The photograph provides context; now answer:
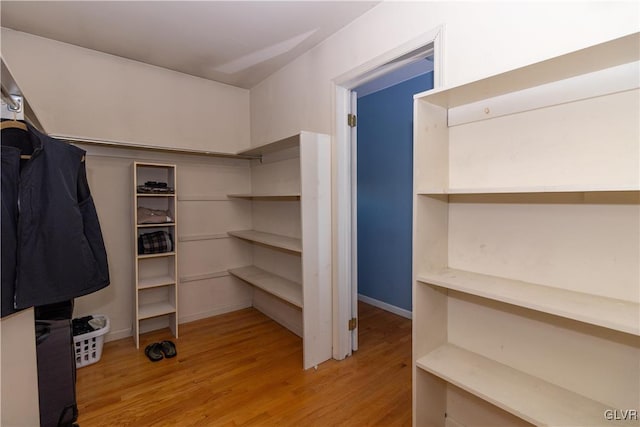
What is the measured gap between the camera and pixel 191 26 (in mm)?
2281

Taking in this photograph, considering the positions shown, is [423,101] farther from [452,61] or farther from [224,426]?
[224,426]

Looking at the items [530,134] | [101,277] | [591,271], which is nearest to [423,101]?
[530,134]

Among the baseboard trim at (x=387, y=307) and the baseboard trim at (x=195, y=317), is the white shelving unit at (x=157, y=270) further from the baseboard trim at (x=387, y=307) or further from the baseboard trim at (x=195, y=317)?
the baseboard trim at (x=387, y=307)

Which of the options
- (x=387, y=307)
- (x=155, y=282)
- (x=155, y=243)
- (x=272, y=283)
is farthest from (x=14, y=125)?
(x=387, y=307)

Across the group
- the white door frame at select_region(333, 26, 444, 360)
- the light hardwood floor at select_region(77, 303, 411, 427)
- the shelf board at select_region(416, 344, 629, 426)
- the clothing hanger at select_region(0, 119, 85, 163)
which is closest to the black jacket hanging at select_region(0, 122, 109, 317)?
the clothing hanger at select_region(0, 119, 85, 163)

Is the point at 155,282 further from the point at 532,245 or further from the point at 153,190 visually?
the point at 532,245

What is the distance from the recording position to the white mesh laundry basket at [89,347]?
91.7 inches

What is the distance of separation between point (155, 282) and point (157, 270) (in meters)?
0.23

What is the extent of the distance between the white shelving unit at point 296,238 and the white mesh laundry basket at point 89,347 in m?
1.28

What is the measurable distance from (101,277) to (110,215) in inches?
50.1

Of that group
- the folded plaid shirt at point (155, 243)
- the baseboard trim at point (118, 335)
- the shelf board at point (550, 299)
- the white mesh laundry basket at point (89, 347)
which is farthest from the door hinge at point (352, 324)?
the baseboard trim at point (118, 335)

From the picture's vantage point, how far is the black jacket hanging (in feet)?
3.90

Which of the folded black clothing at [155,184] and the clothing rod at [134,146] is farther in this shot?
the folded black clothing at [155,184]

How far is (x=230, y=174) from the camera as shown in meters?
3.47
